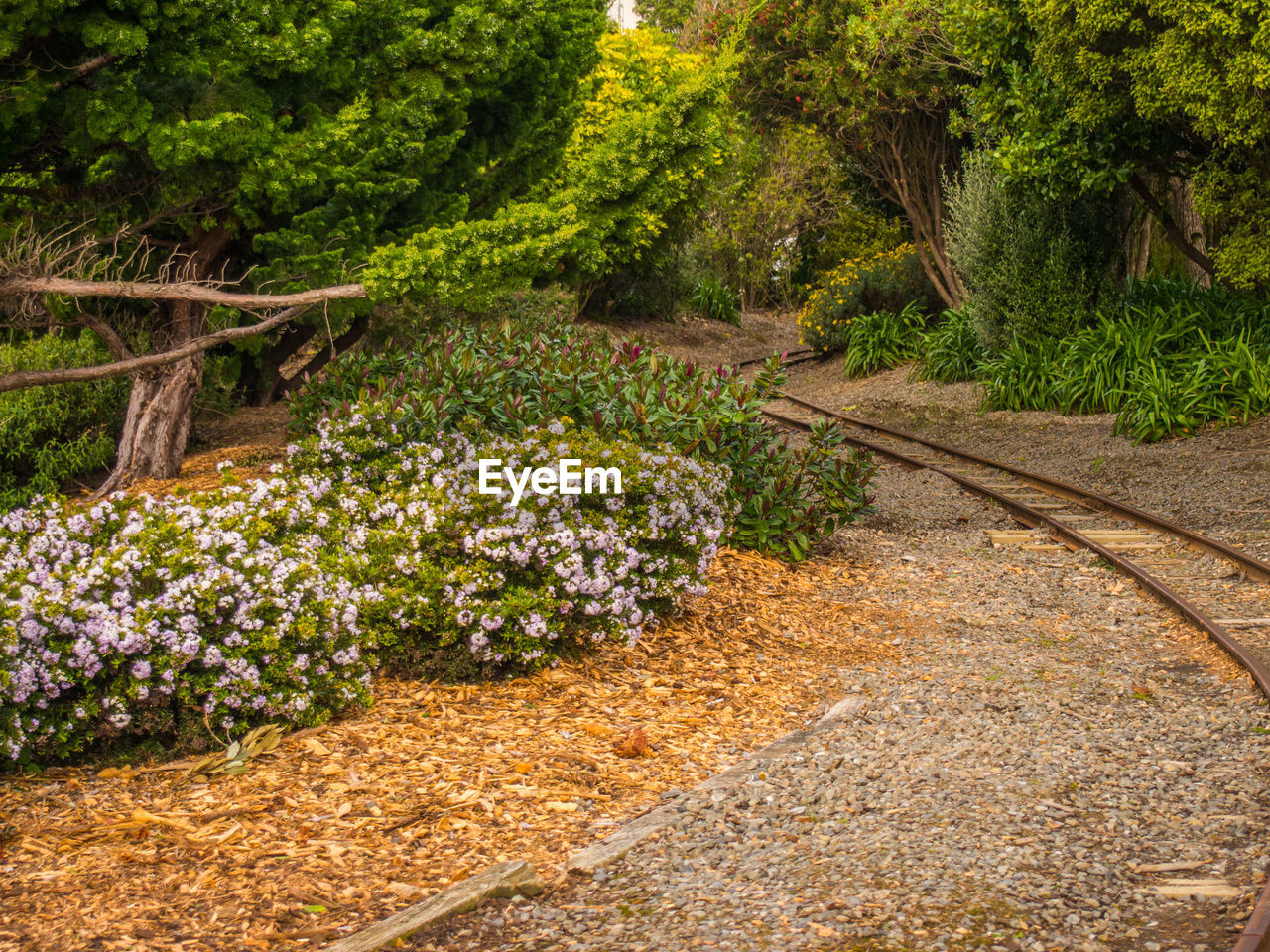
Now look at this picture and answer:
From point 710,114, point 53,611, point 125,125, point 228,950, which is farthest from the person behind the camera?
point 710,114

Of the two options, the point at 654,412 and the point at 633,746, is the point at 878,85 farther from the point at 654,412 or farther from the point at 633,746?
the point at 633,746

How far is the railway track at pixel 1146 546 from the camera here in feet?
20.2

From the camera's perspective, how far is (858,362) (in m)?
21.1

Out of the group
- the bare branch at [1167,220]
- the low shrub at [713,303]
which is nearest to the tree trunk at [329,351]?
the bare branch at [1167,220]

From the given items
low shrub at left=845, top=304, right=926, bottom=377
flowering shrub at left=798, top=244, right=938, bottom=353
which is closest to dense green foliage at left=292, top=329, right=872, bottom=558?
low shrub at left=845, top=304, right=926, bottom=377

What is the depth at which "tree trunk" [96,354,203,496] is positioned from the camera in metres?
9.47

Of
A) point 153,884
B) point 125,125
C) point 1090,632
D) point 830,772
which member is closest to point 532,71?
point 125,125

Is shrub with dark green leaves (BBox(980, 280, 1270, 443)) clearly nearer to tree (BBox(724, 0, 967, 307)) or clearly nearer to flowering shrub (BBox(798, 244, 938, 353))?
tree (BBox(724, 0, 967, 307))

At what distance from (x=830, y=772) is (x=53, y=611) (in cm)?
304

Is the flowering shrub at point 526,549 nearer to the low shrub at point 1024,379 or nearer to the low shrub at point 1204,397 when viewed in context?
the low shrub at point 1204,397

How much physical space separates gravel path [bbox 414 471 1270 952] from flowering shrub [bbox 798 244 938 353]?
57.8 feet

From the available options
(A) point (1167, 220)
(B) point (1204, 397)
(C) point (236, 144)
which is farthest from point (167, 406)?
(A) point (1167, 220)

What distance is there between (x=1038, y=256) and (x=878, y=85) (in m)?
4.99

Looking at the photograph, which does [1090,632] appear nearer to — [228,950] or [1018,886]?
[1018,886]
